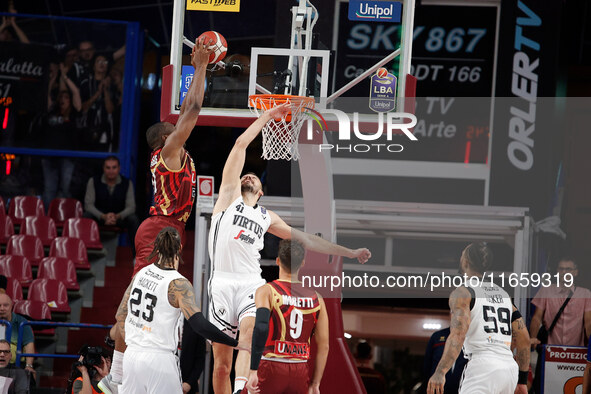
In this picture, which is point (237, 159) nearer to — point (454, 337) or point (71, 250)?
point (454, 337)

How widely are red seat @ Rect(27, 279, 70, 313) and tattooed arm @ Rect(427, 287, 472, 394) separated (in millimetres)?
5310

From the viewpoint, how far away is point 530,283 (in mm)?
10562

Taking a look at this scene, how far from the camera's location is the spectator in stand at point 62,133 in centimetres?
1409

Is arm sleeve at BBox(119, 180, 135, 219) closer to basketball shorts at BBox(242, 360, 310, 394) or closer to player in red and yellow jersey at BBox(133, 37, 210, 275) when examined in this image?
player in red and yellow jersey at BBox(133, 37, 210, 275)

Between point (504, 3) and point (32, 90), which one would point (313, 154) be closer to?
point (504, 3)

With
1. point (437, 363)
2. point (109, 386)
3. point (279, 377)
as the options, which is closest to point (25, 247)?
point (109, 386)

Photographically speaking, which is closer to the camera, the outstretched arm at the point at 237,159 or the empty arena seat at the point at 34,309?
the outstretched arm at the point at 237,159

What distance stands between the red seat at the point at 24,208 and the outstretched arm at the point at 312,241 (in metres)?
5.67

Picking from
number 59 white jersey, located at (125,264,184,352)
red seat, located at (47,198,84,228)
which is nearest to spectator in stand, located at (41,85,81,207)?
red seat, located at (47,198,84,228)

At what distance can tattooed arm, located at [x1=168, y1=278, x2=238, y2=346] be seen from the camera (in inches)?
267

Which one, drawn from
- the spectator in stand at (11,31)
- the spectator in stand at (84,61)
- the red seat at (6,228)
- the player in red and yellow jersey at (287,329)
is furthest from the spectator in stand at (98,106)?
the player in red and yellow jersey at (287,329)

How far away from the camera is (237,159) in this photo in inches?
323

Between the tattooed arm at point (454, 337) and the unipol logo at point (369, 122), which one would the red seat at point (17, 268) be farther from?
the tattooed arm at point (454, 337)

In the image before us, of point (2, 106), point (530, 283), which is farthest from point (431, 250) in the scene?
point (2, 106)
